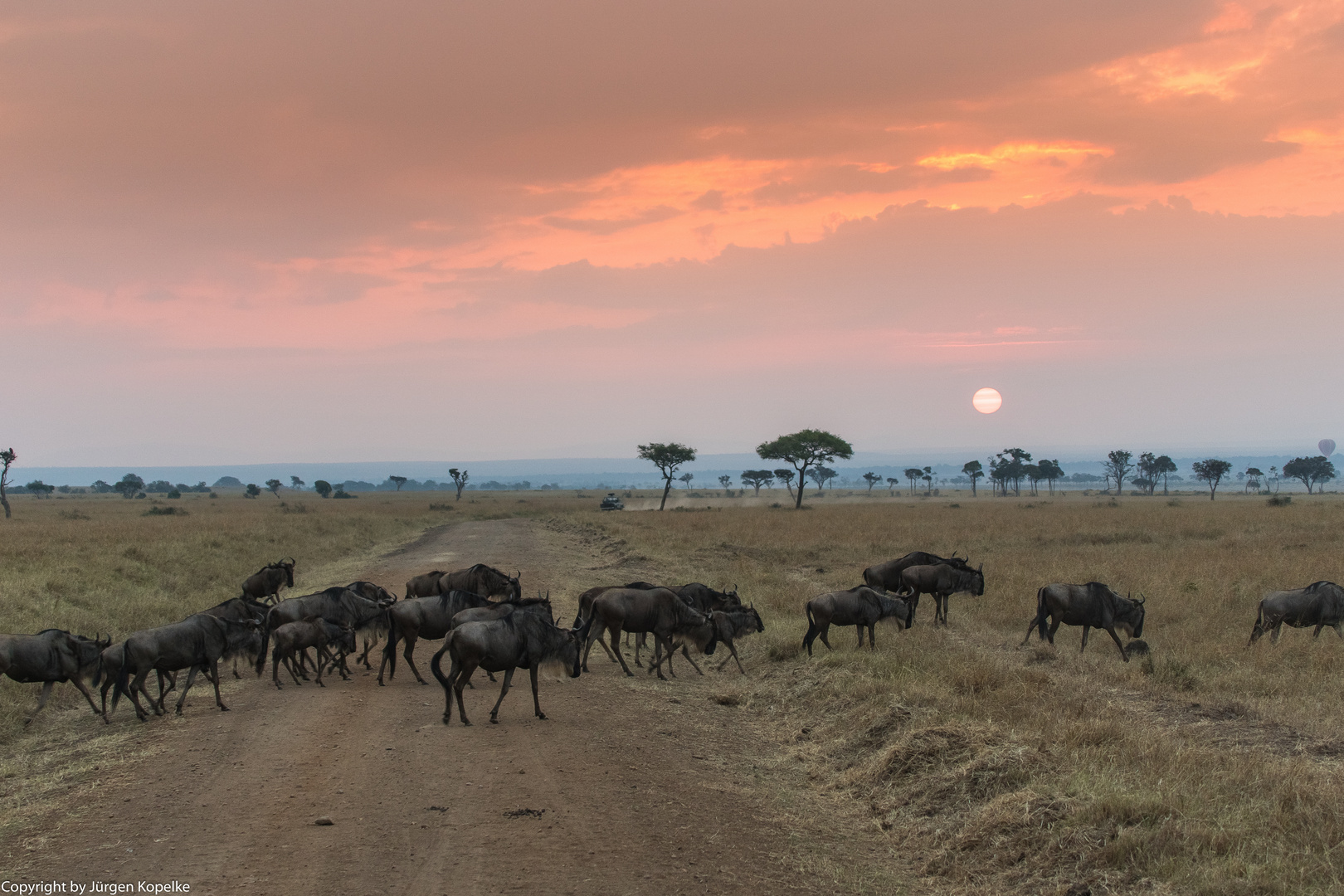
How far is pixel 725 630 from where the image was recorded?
1599 cm

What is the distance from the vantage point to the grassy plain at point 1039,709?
7.04 m

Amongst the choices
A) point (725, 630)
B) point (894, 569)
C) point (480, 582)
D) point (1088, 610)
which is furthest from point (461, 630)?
point (894, 569)

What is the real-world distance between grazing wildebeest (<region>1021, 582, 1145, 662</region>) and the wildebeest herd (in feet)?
0.07

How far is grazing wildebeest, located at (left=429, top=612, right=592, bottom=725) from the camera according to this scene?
1127cm

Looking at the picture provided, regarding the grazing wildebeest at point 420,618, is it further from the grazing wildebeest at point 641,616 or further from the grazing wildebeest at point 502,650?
the grazing wildebeest at point 502,650

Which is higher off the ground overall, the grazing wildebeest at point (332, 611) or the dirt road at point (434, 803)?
the grazing wildebeest at point (332, 611)

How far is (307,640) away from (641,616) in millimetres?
5224

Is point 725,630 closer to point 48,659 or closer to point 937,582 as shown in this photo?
point 937,582

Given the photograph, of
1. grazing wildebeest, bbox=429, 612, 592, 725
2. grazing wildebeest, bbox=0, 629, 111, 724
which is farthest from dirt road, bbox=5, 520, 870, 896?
grazing wildebeest, bbox=0, 629, 111, 724

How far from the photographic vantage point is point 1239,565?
25.6 meters

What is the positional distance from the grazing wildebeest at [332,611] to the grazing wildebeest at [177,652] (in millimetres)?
1350

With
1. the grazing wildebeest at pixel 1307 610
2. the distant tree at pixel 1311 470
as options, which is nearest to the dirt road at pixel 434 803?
the grazing wildebeest at pixel 1307 610

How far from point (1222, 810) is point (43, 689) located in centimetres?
1369

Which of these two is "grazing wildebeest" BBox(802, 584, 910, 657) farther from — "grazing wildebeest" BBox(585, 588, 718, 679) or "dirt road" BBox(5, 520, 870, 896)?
"dirt road" BBox(5, 520, 870, 896)
